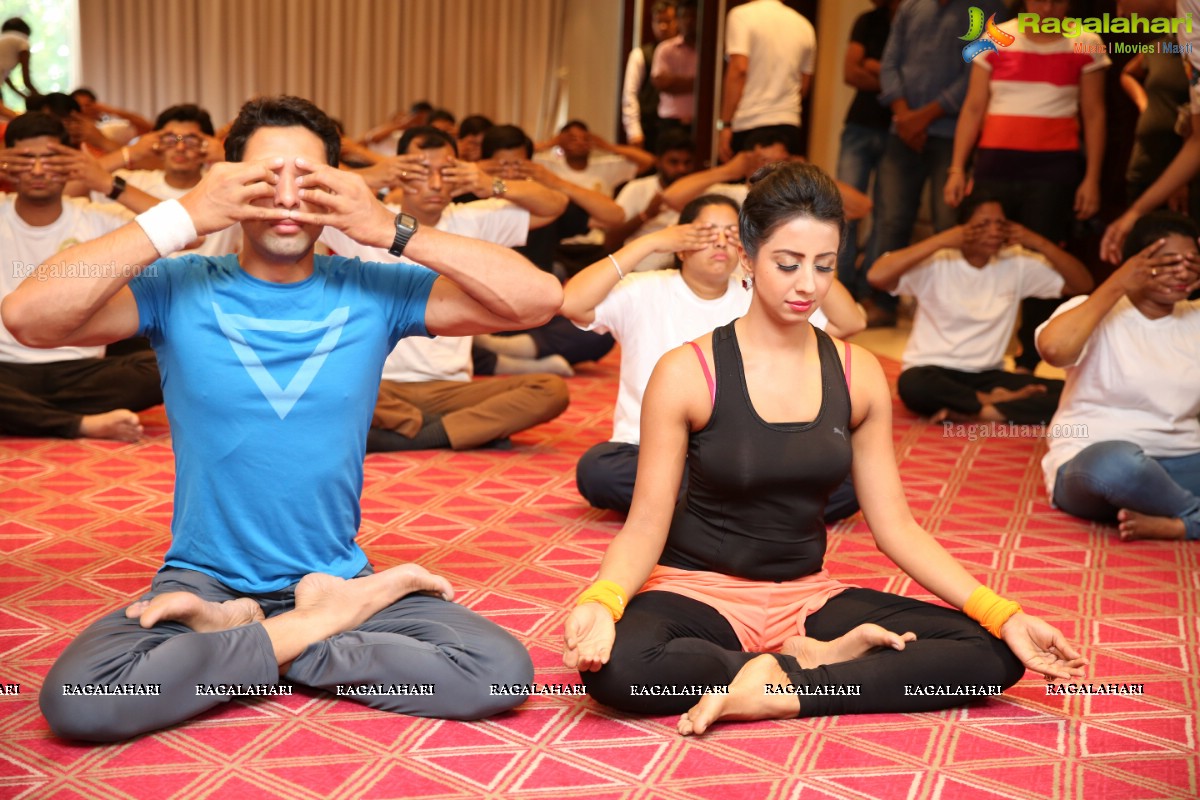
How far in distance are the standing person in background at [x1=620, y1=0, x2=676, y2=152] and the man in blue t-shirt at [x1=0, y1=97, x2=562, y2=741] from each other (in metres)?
6.30

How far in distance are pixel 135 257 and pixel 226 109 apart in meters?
9.89

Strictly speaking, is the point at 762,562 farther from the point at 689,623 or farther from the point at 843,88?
the point at 843,88

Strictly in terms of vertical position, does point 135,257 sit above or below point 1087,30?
below

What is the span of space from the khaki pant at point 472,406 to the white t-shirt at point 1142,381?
1.58 meters

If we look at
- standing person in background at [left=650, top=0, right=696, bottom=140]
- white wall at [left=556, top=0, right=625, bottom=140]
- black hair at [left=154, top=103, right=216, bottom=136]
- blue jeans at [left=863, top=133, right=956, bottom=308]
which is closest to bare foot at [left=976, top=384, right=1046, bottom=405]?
blue jeans at [left=863, top=133, right=956, bottom=308]

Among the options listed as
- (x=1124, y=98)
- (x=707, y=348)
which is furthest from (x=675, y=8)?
Answer: (x=707, y=348)

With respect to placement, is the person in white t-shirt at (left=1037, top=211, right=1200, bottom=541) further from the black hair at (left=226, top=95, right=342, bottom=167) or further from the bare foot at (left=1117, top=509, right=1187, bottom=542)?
the black hair at (left=226, top=95, right=342, bottom=167)

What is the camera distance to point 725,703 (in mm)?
2137

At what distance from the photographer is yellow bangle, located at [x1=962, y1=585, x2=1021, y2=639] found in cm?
222

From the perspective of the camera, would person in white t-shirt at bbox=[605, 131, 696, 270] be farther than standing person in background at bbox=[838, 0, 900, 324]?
No

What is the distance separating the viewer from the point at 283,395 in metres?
2.29

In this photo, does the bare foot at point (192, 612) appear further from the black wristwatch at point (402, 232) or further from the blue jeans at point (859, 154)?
the blue jeans at point (859, 154)

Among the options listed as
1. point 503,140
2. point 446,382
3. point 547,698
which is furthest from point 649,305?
point 503,140

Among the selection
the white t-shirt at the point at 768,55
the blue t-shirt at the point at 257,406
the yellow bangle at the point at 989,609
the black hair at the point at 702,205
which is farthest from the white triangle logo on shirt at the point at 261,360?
the white t-shirt at the point at 768,55
